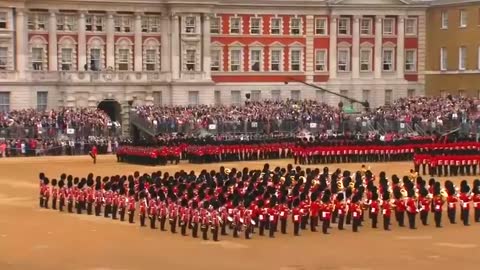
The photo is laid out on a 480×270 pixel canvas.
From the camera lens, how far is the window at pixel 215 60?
80938 mm

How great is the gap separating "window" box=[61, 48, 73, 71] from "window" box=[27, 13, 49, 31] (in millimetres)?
2209

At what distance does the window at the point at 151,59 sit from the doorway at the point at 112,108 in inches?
155

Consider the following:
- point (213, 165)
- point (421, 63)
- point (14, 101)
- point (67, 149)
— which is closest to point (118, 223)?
point (213, 165)

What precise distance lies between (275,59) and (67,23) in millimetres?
16597

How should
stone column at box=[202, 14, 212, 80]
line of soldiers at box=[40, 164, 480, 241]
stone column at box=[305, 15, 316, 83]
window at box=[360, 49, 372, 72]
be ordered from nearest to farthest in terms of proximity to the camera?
line of soldiers at box=[40, 164, 480, 241]
stone column at box=[202, 14, 212, 80]
stone column at box=[305, 15, 316, 83]
window at box=[360, 49, 372, 72]

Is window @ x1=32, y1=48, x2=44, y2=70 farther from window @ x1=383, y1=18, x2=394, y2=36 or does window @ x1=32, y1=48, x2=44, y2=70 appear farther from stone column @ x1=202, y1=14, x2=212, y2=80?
window @ x1=383, y1=18, x2=394, y2=36

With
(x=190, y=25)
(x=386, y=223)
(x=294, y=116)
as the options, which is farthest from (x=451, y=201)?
(x=190, y=25)

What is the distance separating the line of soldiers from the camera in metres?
31.6

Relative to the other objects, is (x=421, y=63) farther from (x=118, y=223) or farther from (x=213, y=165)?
(x=118, y=223)

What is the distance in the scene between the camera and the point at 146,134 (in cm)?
6700

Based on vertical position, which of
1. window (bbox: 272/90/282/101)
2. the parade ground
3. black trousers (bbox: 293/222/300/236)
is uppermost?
window (bbox: 272/90/282/101)

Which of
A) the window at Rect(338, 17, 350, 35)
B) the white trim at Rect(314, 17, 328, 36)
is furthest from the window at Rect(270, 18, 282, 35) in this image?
the window at Rect(338, 17, 350, 35)

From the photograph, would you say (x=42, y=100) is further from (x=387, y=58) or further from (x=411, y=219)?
(x=411, y=219)

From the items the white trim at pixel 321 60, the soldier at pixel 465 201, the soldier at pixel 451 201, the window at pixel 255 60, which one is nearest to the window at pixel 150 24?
the window at pixel 255 60
